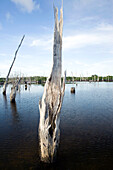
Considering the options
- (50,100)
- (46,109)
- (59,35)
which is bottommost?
(46,109)

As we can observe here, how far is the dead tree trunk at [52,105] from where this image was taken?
429 centimetres

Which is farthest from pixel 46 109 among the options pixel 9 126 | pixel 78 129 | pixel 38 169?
pixel 9 126

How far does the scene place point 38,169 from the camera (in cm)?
436

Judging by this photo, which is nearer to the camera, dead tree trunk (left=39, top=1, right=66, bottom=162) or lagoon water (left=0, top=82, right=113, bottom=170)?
dead tree trunk (left=39, top=1, right=66, bottom=162)

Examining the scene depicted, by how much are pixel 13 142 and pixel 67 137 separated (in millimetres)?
2916

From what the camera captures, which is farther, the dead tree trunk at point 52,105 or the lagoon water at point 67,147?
the lagoon water at point 67,147

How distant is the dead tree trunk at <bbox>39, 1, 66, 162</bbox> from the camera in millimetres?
4285

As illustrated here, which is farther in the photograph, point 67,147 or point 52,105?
point 67,147

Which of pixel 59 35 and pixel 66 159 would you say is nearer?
pixel 59 35

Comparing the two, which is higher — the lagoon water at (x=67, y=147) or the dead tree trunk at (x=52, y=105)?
the dead tree trunk at (x=52, y=105)

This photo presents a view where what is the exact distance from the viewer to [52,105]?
14.5 ft

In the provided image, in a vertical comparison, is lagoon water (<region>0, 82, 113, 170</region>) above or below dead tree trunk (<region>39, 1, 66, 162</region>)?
below

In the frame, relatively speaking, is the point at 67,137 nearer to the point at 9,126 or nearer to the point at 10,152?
the point at 10,152

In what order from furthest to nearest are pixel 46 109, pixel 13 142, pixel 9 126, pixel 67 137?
pixel 9 126
pixel 67 137
pixel 13 142
pixel 46 109
